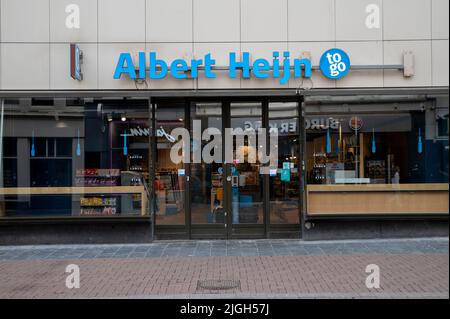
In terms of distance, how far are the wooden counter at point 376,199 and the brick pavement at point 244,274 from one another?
3.04ft

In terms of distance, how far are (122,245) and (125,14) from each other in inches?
199

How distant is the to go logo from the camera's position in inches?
374

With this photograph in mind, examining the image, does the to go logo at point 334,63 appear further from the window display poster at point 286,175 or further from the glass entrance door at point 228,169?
the window display poster at point 286,175

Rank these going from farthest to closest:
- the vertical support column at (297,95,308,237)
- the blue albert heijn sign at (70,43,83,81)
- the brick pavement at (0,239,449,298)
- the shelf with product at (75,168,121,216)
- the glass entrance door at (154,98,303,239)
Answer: the glass entrance door at (154,98,303,239) < the vertical support column at (297,95,308,237) < the shelf with product at (75,168,121,216) < the blue albert heijn sign at (70,43,83,81) < the brick pavement at (0,239,449,298)

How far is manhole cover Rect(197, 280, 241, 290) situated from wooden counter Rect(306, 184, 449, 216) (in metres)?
3.47

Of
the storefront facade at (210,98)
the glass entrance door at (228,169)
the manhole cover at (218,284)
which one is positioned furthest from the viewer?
the glass entrance door at (228,169)

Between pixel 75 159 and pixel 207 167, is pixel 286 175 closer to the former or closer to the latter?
pixel 207 167

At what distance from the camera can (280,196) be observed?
32.5 feet

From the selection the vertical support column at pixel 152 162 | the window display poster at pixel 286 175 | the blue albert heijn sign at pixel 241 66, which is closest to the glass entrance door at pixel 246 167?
the window display poster at pixel 286 175

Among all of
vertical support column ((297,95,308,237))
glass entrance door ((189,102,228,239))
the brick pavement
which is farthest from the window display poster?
the brick pavement

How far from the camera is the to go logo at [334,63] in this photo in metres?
9.51

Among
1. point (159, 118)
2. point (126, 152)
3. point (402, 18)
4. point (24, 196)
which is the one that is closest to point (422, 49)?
point (402, 18)

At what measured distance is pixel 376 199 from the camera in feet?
31.7

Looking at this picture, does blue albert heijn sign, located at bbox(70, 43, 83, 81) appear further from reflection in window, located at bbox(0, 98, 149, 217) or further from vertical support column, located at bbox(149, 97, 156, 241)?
vertical support column, located at bbox(149, 97, 156, 241)
